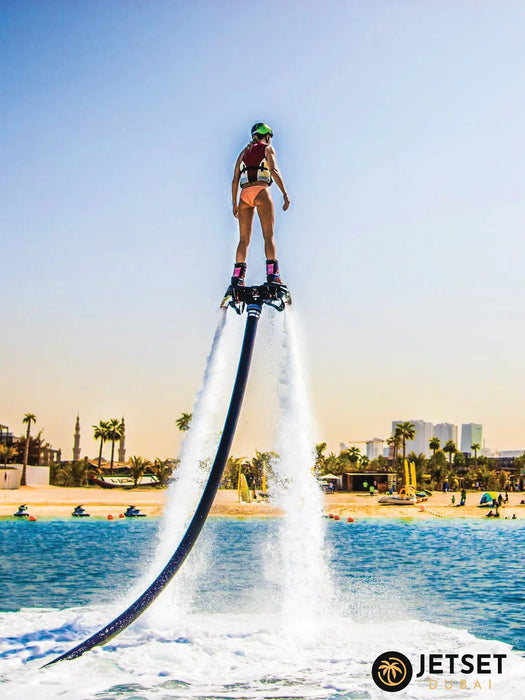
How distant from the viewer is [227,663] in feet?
58.4

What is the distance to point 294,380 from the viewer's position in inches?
679

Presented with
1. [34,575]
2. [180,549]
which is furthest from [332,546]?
[180,549]

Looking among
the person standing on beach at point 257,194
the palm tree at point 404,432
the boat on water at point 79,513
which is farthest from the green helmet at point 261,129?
the palm tree at point 404,432

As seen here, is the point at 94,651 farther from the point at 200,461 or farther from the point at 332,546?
the point at 332,546

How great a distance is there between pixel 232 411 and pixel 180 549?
9.95 ft

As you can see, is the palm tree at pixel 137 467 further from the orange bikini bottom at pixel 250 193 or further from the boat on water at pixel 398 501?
the orange bikini bottom at pixel 250 193

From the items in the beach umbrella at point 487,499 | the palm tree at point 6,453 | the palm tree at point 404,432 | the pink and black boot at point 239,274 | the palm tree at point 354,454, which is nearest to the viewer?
the pink and black boot at point 239,274

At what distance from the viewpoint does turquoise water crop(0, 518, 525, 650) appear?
2933 cm

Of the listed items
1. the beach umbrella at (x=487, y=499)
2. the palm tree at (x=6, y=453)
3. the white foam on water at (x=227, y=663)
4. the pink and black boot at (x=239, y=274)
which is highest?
the pink and black boot at (x=239, y=274)

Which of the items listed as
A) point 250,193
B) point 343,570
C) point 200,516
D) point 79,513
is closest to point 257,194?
point 250,193

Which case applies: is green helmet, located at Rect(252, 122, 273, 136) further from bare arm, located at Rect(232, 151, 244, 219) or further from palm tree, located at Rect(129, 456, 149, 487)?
palm tree, located at Rect(129, 456, 149, 487)

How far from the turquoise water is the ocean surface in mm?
154

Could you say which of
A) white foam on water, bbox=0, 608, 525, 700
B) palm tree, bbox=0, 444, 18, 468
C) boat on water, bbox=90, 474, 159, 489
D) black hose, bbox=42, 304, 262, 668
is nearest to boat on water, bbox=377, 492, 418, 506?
boat on water, bbox=90, 474, 159, 489

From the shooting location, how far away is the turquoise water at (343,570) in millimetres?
29328
